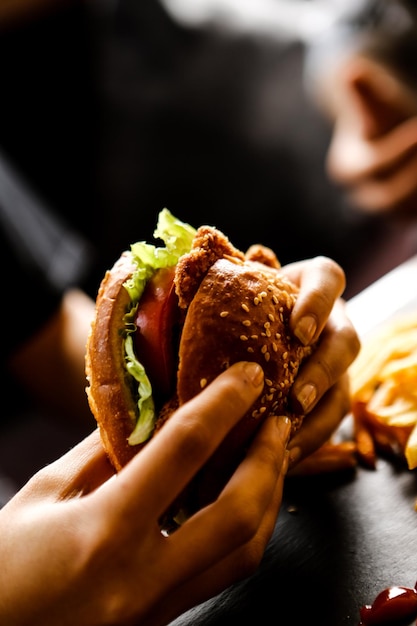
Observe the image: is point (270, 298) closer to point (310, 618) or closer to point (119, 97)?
point (310, 618)

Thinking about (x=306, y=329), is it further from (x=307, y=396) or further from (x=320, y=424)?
(x=320, y=424)

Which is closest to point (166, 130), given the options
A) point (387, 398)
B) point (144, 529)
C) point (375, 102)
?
point (375, 102)

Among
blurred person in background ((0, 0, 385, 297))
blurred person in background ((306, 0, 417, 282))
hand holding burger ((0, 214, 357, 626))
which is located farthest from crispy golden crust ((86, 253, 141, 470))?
blurred person in background ((0, 0, 385, 297))

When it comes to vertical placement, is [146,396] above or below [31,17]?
below

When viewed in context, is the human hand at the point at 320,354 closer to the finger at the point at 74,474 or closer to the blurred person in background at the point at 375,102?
the finger at the point at 74,474

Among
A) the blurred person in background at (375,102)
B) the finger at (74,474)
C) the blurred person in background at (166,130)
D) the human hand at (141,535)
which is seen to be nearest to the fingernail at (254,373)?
the human hand at (141,535)

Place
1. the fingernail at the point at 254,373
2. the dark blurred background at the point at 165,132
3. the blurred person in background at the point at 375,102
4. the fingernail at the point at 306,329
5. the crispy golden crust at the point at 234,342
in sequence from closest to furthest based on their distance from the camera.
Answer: the fingernail at the point at 254,373 < the crispy golden crust at the point at 234,342 < the fingernail at the point at 306,329 < the blurred person in background at the point at 375,102 < the dark blurred background at the point at 165,132

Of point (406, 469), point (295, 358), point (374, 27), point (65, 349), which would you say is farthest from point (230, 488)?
point (374, 27)
